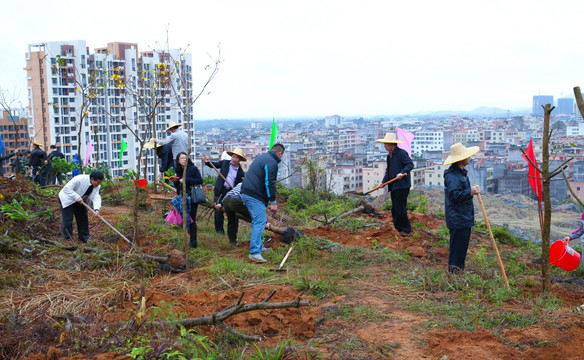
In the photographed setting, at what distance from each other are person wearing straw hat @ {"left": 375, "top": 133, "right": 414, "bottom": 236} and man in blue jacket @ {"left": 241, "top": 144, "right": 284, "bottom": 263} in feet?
6.35

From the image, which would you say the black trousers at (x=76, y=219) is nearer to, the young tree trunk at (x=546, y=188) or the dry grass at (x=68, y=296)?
the dry grass at (x=68, y=296)

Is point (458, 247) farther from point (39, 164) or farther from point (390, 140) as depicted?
point (39, 164)

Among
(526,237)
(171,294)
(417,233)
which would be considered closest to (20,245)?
(171,294)

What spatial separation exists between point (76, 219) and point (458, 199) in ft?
16.4

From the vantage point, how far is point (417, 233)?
8.19 meters

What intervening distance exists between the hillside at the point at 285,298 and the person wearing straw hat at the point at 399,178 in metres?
0.27

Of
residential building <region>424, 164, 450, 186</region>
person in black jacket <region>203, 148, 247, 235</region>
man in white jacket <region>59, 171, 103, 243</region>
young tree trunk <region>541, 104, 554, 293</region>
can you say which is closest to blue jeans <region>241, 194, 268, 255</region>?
person in black jacket <region>203, 148, 247, 235</region>

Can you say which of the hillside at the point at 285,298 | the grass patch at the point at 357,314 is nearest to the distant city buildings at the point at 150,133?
the hillside at the point at 285,298

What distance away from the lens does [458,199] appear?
572 cm

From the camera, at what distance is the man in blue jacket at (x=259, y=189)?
676 cm

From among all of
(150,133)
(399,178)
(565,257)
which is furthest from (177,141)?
(565,257)

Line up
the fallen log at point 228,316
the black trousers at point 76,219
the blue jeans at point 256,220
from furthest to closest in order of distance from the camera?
1. the black trousers at point 76,219
2. the blue jeans at point 256,220
3. the fallen log at point 228,316

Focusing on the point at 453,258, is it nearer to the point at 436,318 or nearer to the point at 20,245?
the point at 436,318

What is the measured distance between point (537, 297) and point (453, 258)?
3.52 feet
